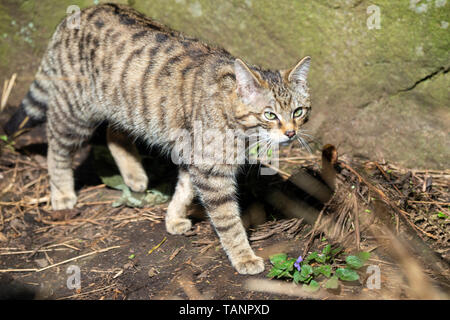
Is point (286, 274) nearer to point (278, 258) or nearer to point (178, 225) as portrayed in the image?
point (278, 258)

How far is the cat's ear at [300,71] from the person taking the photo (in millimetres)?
3148

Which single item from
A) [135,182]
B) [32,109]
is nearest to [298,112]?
[135,182]

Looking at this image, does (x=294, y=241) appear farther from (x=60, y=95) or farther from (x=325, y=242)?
(x=60, y=95)

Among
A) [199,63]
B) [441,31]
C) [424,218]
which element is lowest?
[424,218]

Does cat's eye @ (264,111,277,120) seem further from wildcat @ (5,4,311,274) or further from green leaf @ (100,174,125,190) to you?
green leaf @ (100,174,125,190)

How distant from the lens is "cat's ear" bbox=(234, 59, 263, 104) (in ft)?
9.96

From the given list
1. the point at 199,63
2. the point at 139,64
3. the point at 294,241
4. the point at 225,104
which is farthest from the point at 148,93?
the point at 294,241

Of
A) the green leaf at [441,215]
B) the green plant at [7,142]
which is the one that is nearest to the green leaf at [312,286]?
→ the green leaf at [441,215]

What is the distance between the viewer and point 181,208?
3799mm

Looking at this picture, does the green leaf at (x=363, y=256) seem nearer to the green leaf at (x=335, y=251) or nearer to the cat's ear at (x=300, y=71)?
→ the green leaf at (x=335, y=251)

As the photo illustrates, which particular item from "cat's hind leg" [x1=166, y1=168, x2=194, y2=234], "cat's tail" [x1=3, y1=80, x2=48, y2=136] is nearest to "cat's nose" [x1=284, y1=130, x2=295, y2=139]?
"cat's hind leg" [x1=166, y1=168, x2=194, y2=234]

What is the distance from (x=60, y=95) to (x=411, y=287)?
310cm

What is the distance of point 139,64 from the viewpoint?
3689mm

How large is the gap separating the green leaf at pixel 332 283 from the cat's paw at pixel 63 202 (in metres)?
2.52
